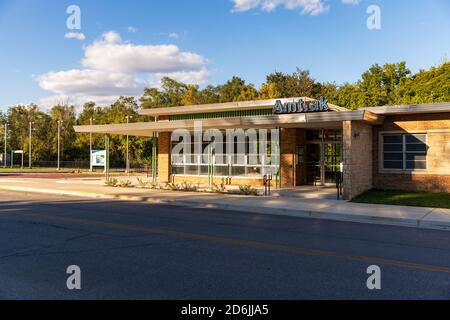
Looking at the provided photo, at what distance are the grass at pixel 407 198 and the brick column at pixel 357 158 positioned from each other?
0.48 metres

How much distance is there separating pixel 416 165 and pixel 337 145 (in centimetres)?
420

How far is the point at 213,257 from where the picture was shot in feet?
25.3

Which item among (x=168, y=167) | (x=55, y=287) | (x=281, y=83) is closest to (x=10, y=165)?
(x=281, y=83)

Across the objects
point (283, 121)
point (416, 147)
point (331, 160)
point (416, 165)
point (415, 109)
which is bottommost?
point (416, 165)

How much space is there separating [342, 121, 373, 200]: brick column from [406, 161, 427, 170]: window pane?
1.66m

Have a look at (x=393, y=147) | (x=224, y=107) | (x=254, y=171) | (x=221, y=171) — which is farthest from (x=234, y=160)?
(x=393, y=147)

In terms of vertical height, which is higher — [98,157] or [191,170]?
[98,157]

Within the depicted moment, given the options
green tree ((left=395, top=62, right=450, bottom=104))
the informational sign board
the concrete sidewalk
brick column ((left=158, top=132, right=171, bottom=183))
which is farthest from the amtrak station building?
green tree ((left=395, top=62, right=450, bottom=104))

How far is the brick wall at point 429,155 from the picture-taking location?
19.9m

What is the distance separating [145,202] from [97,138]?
53661mm

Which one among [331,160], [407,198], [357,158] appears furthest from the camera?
[331,160]

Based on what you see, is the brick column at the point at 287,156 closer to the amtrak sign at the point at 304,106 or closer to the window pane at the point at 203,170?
the amtrak sign at the point at 304,106

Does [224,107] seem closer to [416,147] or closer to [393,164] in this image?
[393,164]
